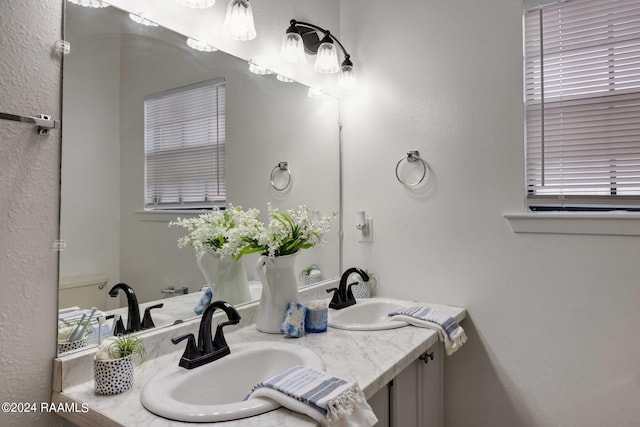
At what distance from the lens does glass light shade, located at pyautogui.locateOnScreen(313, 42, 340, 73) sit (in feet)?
6.56

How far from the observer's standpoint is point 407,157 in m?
2.02

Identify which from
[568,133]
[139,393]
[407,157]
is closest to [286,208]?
[407,157]

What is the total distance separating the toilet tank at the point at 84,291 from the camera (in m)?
1.09

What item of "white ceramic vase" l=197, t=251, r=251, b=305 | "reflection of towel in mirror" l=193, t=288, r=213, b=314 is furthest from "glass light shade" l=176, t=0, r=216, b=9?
"reflection of towel in mirror" l=193, t=288, r=213, b=314

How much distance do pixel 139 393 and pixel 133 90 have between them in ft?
2.89

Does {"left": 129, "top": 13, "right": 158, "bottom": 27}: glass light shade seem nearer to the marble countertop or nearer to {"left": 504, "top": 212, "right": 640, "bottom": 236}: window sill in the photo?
the marble countertop

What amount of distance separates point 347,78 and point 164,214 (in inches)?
47.3

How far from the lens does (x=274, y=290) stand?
153cm

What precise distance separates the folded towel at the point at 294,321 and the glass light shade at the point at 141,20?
3.46 ft

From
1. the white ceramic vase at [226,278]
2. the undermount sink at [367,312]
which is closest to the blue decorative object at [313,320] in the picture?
the undermount sink at [367,312]

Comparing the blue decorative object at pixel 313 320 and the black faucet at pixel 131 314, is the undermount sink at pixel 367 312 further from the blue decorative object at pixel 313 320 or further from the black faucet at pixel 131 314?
the black faucet at pixel 131 314

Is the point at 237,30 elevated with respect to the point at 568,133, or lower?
elevated

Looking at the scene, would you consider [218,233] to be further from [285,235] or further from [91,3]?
[91,3]

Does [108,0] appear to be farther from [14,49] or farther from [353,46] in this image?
[353,46]
